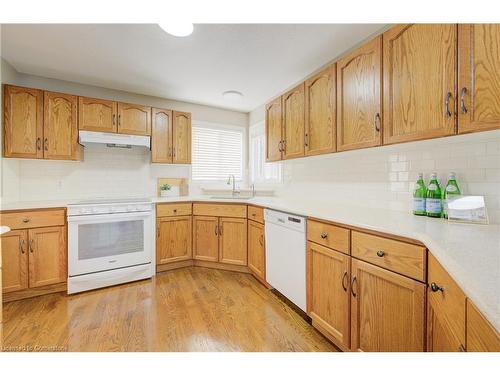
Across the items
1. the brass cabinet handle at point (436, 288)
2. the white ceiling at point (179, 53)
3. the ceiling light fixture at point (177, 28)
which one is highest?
the white ceiling at point (179, 53)

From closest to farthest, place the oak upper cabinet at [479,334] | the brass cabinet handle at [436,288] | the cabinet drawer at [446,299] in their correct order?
the oak upper cabinet at [479,334] < the cabinet drawer at [446,299] < the brass cabinet handle at [436,288]

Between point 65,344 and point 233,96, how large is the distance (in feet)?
9.86

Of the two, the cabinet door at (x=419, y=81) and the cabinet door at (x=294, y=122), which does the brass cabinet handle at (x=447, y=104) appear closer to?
the cabinet door at (x=419, y=81)

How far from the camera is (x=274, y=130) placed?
8.58ft

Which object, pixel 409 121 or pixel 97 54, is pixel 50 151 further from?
pixel 409 121

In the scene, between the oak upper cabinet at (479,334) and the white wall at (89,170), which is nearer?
the oak upper cabinet at (479,334)

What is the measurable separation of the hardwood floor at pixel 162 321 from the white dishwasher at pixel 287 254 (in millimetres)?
180

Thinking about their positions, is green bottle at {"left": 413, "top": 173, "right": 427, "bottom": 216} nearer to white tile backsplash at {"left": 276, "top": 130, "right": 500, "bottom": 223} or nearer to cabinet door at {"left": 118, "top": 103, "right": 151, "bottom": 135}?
white tile backsplash at {"left": 276, "top": 130, "right": 500, "bottom": 223}

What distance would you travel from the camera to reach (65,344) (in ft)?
4.78

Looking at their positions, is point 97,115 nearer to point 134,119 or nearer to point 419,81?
point 134,119

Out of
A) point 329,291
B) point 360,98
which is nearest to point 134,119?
point 360,98

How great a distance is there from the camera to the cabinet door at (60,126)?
233cm

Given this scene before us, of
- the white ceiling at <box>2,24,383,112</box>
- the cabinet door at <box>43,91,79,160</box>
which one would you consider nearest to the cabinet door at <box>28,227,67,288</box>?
the cabinet door at <box>43,91,79,160</box>

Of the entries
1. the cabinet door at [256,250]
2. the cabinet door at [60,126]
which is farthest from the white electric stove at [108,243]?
the cabinet door at [256,250]
